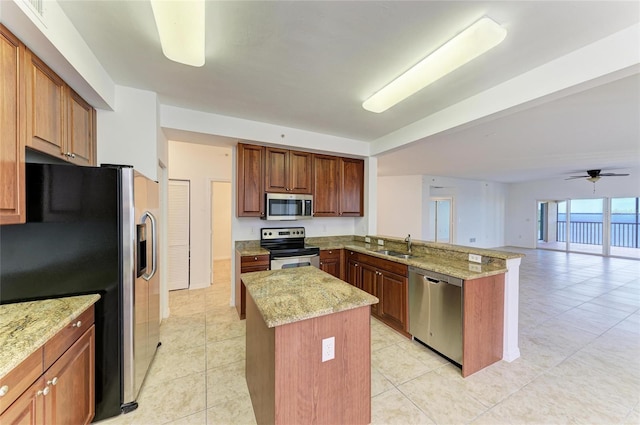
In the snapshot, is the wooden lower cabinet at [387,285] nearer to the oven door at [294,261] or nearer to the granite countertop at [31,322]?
the oven door at [294,261]

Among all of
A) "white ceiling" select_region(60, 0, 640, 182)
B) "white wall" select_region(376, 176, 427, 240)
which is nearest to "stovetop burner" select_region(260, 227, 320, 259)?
"white ceiling" select_region(60, 0, 640, 182)

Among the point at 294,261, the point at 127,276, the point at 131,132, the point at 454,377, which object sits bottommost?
the point at 454,377

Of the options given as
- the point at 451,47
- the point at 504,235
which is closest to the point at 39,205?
the point at 451,47

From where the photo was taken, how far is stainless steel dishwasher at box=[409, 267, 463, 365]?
2.20 meters

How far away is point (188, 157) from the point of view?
15.0ft

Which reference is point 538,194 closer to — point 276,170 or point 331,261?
point 331,261

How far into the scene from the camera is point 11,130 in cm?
129

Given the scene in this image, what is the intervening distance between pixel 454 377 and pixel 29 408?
2.73 meters

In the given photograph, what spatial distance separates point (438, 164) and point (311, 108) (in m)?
4.39

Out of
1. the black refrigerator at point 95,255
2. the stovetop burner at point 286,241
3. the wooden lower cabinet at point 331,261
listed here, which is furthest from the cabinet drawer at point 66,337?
the wooden lower cabinet at point 331,261

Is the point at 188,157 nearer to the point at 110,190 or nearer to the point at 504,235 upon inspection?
the point at 110,190

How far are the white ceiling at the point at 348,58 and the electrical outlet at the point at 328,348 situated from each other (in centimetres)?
200

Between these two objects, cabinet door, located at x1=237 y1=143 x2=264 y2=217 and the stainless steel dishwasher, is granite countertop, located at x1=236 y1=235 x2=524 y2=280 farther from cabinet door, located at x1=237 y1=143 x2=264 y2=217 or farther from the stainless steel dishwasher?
cabinet door, located at x1=237 y1=143 x2=264 y2=217

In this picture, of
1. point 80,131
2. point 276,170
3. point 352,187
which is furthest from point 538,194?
point 80,131
